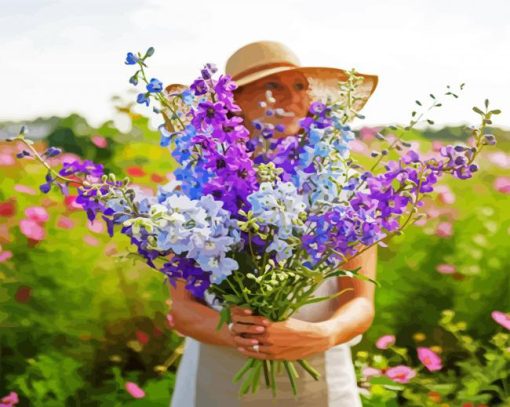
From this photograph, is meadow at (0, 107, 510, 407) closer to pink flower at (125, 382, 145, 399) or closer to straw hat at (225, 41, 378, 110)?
pink flower at (125, 382, 145, 399)

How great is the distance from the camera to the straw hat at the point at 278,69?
256cm

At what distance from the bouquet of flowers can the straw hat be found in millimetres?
532

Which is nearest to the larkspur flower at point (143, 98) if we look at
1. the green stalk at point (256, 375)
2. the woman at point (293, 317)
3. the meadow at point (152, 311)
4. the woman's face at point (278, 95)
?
the woman at point (293, 317)

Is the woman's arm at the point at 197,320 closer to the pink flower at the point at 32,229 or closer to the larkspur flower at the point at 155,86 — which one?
the larkspur flower at the point at 155,86

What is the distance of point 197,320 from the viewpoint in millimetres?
2379

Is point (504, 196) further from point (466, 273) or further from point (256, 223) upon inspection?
point (256, 223)

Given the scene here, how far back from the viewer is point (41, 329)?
3.99 meters

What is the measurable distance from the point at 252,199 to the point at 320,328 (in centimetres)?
59

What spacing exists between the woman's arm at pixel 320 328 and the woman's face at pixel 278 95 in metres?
0.42

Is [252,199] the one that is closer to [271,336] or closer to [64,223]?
[271,336]

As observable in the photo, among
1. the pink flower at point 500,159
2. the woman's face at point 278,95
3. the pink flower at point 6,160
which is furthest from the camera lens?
the pink flower at point 500,159

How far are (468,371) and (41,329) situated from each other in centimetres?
192

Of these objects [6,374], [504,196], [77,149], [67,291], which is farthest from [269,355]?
[77,149]

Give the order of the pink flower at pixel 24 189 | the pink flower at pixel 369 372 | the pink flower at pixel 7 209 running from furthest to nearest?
the pink flower at pixel 24 189
the pink flower at pixel 7 209
the pink flower at pixel 369 372
